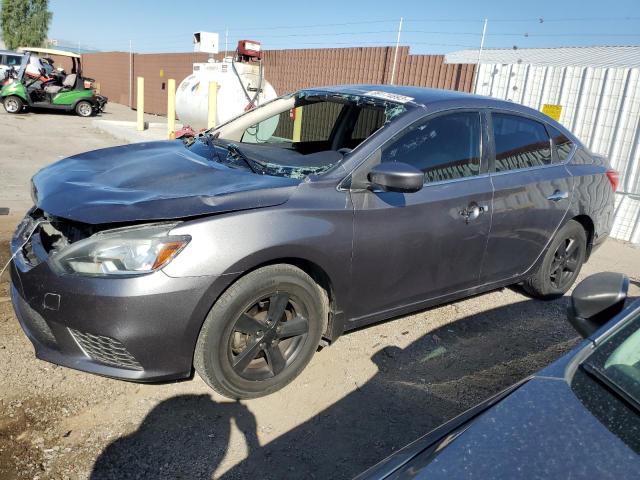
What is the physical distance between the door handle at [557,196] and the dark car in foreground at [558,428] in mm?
2314

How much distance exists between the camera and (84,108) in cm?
1838

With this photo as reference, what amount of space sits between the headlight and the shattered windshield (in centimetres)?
92

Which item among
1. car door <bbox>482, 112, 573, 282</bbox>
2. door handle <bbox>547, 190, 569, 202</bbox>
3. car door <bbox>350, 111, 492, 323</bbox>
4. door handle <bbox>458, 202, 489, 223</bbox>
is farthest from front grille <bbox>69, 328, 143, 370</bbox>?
door handle <bbox>547, 190, 569, 202</bbox>

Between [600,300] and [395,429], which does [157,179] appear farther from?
[600,300]

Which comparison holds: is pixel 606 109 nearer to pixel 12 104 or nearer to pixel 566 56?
pixel 566 56

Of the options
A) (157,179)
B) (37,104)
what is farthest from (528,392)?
(37,104)

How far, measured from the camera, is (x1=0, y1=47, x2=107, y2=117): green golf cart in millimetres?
17250

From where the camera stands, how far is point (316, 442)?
102 inches

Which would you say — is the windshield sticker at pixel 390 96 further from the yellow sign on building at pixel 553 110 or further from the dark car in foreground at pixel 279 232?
the yellow sign on building at pixel 553 110

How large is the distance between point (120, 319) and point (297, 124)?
9.08 ft

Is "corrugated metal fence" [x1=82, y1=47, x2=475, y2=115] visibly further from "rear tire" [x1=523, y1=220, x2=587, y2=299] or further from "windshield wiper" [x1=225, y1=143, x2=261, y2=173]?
"windshield wiper" [x1=225, y1=143, x2=261, y2=173]

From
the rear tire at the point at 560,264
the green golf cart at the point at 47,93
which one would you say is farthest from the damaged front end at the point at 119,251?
the green golf cart at the point at 47,93

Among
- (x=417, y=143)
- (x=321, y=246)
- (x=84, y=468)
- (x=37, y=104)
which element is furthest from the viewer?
(x=37, y=104)

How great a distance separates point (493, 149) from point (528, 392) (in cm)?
241
